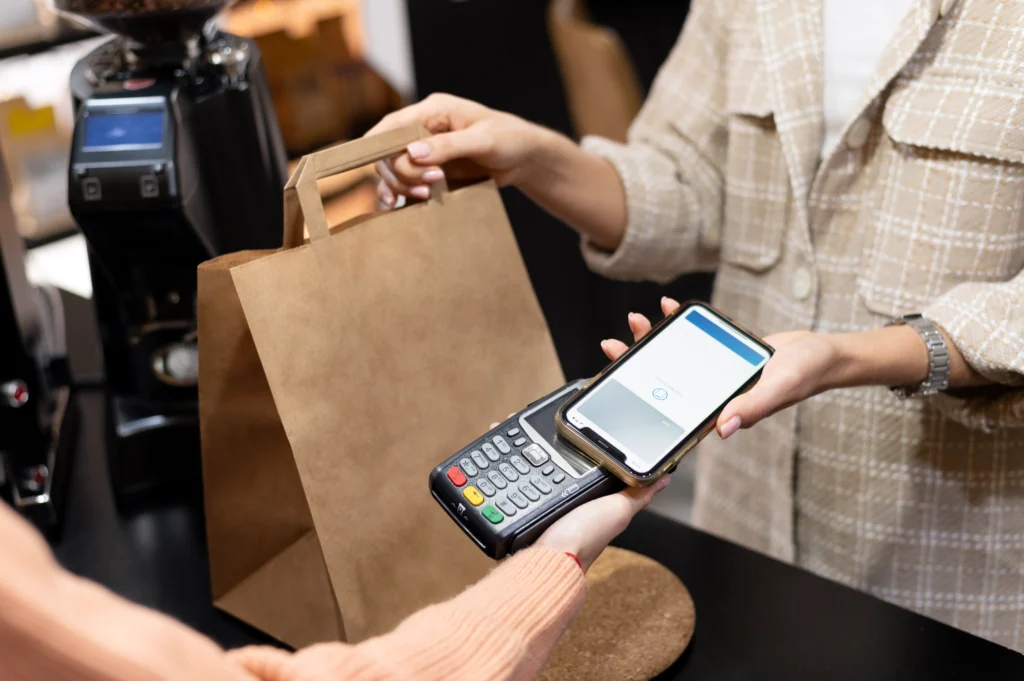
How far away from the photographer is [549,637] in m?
0.58

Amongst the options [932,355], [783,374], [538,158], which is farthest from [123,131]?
[932,355]

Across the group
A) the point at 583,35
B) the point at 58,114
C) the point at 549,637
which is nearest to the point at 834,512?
the point at 549,637

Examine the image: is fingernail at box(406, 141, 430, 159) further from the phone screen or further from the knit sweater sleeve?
the knit sweater sleeve

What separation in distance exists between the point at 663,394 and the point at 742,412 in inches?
2.3

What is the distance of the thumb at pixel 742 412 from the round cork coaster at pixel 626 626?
0.53 feet

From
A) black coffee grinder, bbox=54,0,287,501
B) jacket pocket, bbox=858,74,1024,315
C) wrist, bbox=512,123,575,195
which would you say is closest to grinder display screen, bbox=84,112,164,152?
black coffee grinder, bbox=54,0,287,501

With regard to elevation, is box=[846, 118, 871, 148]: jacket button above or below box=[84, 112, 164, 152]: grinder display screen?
below

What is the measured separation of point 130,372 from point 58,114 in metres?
1.23

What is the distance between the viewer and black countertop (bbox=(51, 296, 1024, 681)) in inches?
29.1

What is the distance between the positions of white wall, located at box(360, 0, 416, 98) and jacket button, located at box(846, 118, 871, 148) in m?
1.94

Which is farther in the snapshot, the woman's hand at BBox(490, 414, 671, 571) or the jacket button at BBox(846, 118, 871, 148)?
the jacket button at BBox(846, 118, 871, 148)

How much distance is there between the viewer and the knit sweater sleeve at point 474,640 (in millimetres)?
500

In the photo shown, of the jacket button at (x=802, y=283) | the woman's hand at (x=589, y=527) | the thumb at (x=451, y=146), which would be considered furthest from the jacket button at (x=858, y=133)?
the woman's hand at (x=589, y=527)

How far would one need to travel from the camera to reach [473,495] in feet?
2.19
